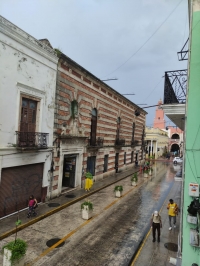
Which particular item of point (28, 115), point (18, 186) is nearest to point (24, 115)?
point (28, 115)

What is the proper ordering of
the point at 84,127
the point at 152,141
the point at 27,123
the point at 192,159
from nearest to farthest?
the point at 192,159, the point at 27,123, the point at 84,127, the point at 152,141

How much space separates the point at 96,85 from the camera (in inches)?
783

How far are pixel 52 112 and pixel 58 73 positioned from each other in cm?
296

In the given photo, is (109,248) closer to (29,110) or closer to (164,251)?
(164,251)

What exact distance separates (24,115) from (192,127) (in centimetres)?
923

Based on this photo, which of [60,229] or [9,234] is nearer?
[9,234]

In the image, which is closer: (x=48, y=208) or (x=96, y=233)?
(x=96, y=233)

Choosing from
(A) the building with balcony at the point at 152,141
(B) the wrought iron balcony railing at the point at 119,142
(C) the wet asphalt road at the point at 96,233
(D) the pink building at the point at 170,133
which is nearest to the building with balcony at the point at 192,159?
(C) the wet asphalt road at the point at 96,233

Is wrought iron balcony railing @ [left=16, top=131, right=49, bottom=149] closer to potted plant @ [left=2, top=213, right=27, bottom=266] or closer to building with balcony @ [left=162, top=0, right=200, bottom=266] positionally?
potted plant @ [left=2, top=213, right=27, bottom=266]

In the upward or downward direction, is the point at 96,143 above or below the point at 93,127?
below

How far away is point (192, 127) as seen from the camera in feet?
20.4

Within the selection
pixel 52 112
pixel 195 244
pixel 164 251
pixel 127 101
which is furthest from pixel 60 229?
pixel 127 101

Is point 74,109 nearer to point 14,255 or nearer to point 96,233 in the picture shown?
point 96,233

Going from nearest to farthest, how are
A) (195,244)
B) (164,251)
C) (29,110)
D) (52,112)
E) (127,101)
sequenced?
(195,244) → (164,251) → (29,110) → (52,112) → (127,101)
